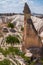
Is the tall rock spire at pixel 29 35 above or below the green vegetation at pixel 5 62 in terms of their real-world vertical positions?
below

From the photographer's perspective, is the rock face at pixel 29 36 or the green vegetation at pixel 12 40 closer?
the rock face at pixel 29 36

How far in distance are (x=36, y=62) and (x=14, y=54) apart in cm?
111

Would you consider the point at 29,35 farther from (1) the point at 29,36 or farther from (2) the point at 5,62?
(2) the point at 5,62

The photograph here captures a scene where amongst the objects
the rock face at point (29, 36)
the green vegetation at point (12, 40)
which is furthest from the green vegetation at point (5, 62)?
the green vegetation at point (12, 40)

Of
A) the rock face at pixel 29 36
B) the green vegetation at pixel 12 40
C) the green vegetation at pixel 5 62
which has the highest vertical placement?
the green vegetation at pixel 5 62

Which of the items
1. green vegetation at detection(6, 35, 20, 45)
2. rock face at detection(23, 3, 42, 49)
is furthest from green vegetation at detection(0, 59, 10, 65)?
green vegetation at detection(6, 35, 20, 45)

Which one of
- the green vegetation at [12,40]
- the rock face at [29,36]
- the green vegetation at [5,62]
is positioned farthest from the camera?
the green vegetation at [12,40]

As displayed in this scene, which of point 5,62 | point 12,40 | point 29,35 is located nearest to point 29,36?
point 29,35

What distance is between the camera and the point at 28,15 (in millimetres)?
14992

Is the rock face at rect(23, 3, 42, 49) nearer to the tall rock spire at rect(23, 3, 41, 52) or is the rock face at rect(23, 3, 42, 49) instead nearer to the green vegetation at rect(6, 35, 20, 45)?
the tall rock spire at rect(23, 3, 41, 52)

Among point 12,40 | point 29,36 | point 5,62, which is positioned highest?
point 5,62

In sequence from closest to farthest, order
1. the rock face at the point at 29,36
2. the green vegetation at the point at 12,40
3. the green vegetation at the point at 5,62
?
the green vegetation at the point at 5,62
the rock face at the point at 29,36
the green vegetation at the point at 12,40

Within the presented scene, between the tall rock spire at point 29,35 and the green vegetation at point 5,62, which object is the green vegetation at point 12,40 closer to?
the tall rock spire at point 29,35

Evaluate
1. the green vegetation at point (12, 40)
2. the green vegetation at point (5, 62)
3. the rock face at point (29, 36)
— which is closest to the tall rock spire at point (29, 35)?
the rock face at point (29, 36)
